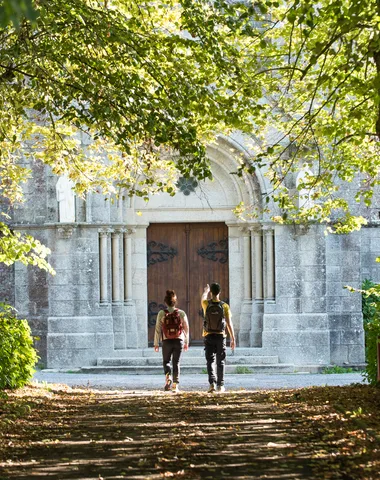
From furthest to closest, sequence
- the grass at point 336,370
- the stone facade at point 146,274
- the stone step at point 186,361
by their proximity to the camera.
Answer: the stone facade at point 146,274
the grass at point 336,370
the stone step at point 186,361

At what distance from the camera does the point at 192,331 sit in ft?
74.4

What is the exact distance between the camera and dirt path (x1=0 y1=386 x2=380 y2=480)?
7980mm

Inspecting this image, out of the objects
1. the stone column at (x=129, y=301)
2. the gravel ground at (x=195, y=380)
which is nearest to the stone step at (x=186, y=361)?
the gravel ground at (x=195, y=380)

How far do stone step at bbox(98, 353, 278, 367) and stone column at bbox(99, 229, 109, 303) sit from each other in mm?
1307

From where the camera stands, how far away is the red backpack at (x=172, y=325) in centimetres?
1565

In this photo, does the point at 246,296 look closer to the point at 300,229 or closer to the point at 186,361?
the point at 300,229

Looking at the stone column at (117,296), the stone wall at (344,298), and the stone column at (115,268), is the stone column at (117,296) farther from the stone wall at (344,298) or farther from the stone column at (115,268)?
the stone wall at (344,298)

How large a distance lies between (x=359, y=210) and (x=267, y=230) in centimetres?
233

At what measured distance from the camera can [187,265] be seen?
2270 cm

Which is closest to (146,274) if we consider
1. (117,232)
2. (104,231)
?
(117,232)

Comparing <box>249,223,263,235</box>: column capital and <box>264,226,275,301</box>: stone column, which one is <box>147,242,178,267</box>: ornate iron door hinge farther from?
<box>264,226,275,301</box>: stone column

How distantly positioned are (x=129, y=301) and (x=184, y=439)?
12454mm

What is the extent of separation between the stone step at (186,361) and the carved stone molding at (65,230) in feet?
8.46

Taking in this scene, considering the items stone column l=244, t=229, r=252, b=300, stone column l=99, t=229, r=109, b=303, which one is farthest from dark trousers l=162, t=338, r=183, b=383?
stone column l=244, t=229, r=252, b=300
